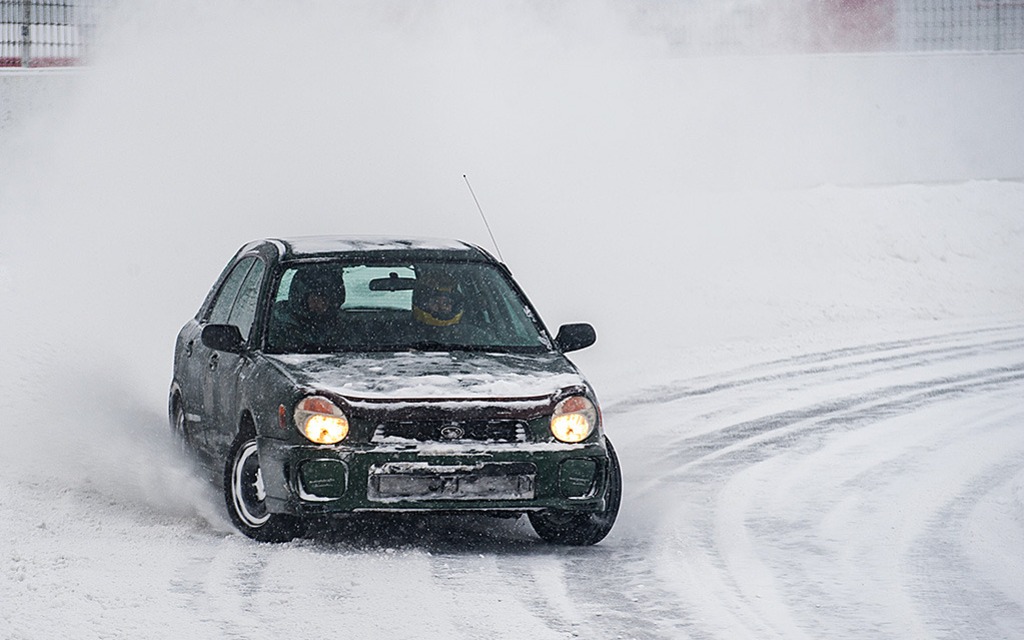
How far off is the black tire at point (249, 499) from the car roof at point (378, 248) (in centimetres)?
114

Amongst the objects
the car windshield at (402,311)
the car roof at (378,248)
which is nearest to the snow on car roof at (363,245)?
the car roof at (378,248)

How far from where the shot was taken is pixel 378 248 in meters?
8.70

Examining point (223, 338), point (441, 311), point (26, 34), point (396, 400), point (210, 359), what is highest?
point (26, 34)

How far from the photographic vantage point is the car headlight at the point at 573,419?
745 cm

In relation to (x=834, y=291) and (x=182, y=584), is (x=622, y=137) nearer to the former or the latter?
(x=834, y=291)

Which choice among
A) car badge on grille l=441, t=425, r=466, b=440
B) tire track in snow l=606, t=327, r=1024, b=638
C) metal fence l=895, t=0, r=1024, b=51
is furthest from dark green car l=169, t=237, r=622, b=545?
metal fence l=895, t=0, r=1024, b=51

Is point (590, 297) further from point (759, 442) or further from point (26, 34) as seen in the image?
point (759, 442)

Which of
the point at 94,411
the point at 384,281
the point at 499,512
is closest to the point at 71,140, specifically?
the point at 94,411

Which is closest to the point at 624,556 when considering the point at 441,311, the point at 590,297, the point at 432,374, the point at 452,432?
the point at 452,432

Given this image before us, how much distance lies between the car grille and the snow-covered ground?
49 centimetres

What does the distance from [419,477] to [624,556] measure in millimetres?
906

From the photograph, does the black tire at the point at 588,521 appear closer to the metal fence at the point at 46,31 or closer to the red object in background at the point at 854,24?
the metal fence at the point at 46,31

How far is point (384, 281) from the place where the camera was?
28.0ft

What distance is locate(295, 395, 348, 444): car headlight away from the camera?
7.33 metres
